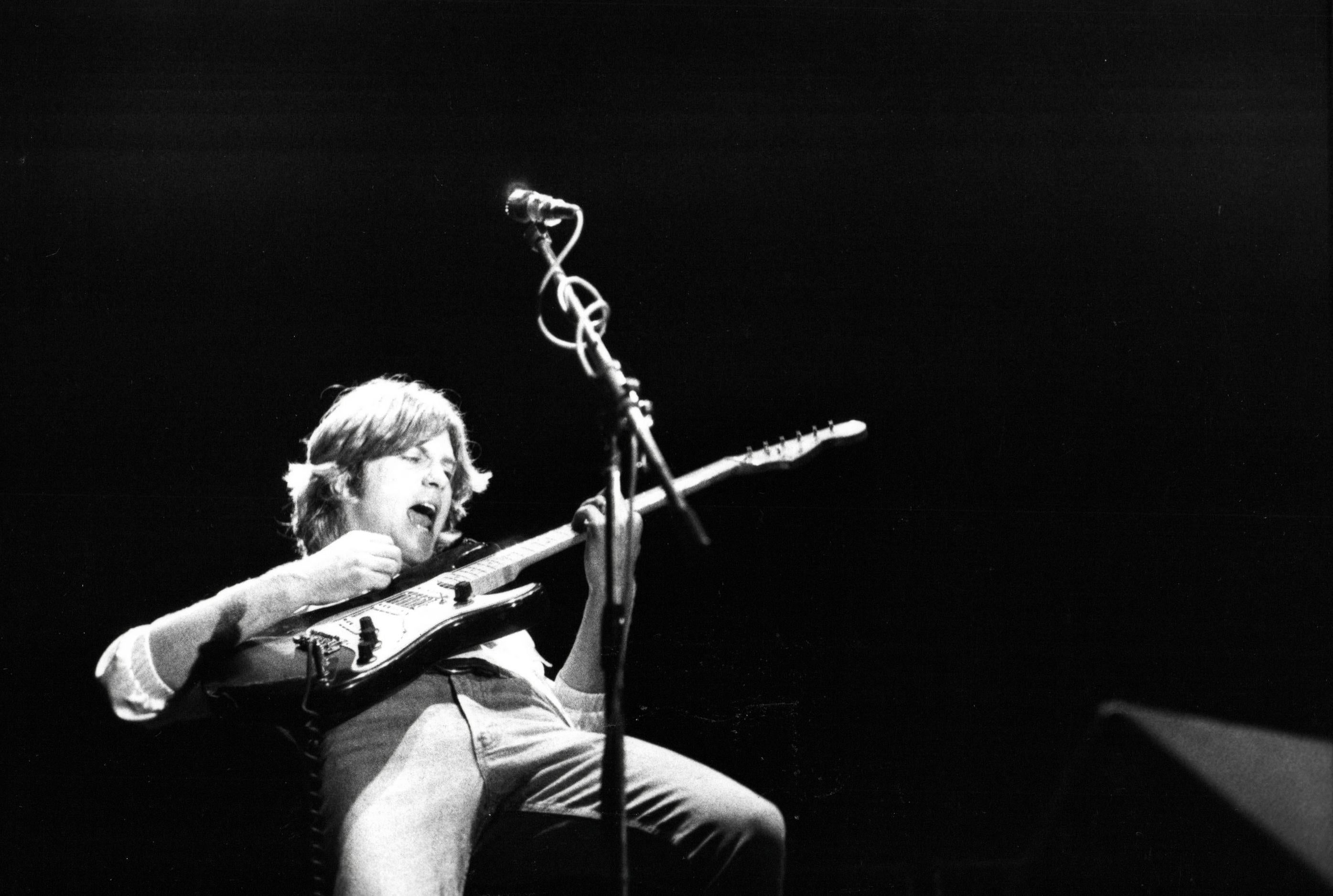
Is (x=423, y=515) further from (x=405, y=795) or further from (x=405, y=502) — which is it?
(x=405, y=795)

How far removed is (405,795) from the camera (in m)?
1.76

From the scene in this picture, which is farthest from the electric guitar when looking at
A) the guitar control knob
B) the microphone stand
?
the microphone stand

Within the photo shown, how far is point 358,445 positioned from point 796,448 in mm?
948

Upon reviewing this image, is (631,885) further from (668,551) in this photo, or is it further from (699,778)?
(668,551)

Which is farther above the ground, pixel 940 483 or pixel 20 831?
pixel 940 483

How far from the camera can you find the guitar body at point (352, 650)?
1835 mm

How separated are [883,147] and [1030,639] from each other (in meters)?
1.26

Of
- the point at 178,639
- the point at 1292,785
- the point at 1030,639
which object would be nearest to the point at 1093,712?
the point at 1030,639

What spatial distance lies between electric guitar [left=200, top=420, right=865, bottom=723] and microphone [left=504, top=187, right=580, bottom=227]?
69cm

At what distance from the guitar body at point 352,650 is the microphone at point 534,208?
2.34 feet

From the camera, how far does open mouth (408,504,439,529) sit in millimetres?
2283

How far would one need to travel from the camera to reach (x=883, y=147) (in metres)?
2.74

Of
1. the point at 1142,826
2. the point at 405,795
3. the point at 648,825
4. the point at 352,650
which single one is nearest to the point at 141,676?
the point at 352,650

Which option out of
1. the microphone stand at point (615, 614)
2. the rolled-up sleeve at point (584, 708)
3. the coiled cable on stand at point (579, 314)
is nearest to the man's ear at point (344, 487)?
the rolled-up sleeve at point (584, 708)
